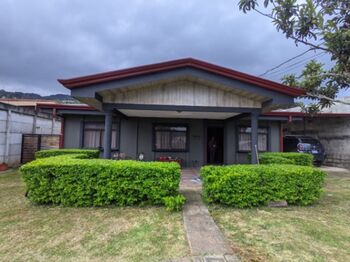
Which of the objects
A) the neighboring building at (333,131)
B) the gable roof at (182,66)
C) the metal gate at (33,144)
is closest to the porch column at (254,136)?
the gable roof at (182,66)

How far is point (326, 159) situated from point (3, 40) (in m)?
21.0

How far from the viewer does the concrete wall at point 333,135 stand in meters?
13.4

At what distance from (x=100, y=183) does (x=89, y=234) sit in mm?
1273

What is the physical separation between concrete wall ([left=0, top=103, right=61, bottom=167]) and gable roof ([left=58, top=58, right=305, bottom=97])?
636 cm

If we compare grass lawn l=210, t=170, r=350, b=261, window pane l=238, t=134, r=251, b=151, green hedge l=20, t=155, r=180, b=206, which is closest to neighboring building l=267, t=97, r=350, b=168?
window pane l=238, t=134, r=251, b=151

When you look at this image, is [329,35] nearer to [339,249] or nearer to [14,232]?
[339,249]

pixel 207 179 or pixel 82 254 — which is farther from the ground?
pixel 207 179

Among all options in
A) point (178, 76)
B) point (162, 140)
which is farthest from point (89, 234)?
point (162, 140)

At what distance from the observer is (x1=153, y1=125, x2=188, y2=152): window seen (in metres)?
11.2

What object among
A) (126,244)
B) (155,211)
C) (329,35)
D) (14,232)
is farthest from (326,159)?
(14,232)

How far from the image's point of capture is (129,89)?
276 inches

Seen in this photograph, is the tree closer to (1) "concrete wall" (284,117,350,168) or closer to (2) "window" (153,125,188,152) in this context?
(2) "window" (153,125,188,152)

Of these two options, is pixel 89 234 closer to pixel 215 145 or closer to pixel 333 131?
pixel 215 145

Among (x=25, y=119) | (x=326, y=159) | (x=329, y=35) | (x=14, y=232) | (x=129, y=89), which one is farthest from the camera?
(x=326, y=159)
